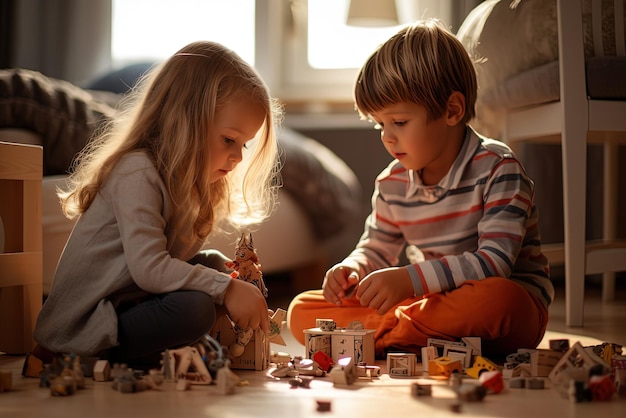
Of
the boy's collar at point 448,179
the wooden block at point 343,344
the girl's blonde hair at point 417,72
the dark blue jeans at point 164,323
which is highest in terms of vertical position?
the girl's blonde hair at point 417,72

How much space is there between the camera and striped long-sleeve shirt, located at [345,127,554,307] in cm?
129

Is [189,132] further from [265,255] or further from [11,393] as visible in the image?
[265,255]

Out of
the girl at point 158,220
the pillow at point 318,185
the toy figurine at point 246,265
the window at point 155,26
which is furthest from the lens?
the window at point 155,26

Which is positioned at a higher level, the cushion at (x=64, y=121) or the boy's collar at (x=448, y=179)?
the cushion at (x=64, y=121)

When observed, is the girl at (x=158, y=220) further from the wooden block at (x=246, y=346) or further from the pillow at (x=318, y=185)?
the pillow at (x=318, y=185)

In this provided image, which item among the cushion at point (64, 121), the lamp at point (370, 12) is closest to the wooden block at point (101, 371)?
the cushion at point (64, 121)

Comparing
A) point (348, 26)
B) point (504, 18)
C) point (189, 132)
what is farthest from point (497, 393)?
point (348, 26)

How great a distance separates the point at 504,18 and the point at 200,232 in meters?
0.90

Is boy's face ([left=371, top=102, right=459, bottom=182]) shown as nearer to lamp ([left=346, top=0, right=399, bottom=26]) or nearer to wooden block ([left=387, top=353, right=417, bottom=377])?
wooden block ([left=387, top=353, right=417, bottom=377])

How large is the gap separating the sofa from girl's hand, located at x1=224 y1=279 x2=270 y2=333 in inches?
24.8

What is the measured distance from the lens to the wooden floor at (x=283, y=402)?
87 centimetres

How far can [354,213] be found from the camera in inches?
99.5

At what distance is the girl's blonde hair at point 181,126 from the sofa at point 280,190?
434 mm

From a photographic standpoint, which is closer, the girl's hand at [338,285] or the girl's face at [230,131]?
the girl's face at [230,131]
